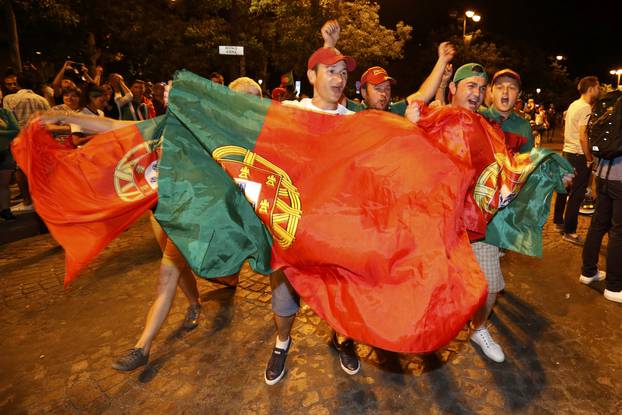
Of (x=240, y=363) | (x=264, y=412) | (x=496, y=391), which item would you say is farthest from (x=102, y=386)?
(x=496, y=391)

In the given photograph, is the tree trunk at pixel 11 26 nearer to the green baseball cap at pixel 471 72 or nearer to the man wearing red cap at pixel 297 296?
the man wearing red cap at pixel 297 296

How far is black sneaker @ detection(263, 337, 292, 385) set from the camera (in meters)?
3.14

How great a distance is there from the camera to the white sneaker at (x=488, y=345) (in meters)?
3.39

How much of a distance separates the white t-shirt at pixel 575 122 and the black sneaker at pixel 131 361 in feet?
20.3

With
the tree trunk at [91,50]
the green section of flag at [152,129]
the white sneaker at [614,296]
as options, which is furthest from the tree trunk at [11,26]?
the white sneaker at [614,296]

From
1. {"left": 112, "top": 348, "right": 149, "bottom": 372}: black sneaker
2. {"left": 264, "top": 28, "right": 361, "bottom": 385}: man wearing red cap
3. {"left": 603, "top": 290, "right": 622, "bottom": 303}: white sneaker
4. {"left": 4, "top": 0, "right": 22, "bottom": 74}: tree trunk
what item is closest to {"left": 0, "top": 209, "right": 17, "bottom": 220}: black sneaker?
{"left": 112, "top": 348, "right": 149, "bottom": 372}: black sneaker

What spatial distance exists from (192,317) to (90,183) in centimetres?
167

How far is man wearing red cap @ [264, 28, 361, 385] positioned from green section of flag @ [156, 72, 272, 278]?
505 millimetres

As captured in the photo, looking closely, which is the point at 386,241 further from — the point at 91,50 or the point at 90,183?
the point at 91,50

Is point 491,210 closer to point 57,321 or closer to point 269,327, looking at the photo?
point 269,327

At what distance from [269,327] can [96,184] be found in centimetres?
199

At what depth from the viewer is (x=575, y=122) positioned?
6.04 m

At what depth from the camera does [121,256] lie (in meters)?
5.73

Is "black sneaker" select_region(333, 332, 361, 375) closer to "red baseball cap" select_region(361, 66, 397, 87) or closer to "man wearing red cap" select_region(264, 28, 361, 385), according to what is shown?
"man wearing red cap" select_region(264, 28, 361, 385)
